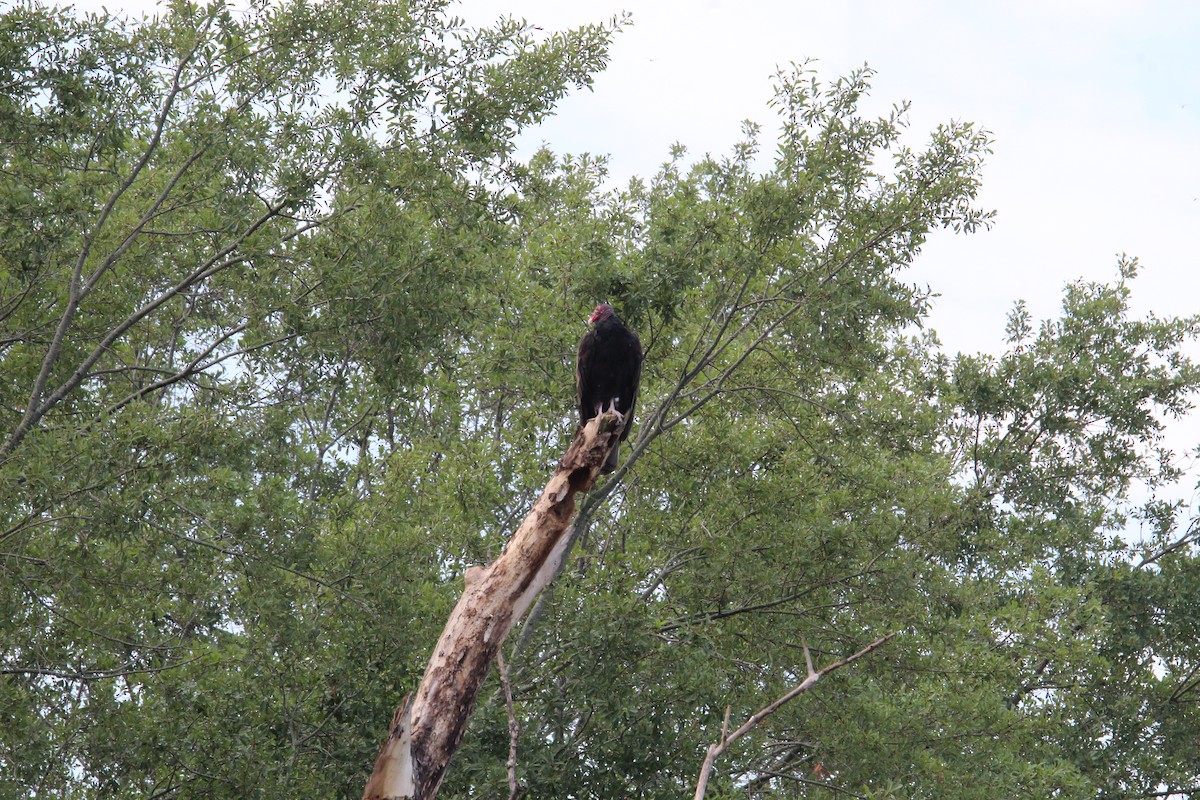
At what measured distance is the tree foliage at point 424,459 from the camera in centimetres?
823

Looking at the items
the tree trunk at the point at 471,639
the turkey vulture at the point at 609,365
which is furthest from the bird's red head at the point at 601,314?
the tree trunk at the point at 471,639

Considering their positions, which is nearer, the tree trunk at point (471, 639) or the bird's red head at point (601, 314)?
the tree trunk at point (471, 639)

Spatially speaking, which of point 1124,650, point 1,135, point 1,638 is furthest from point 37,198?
point 1124,650

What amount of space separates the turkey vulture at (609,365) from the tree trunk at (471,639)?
2700mm

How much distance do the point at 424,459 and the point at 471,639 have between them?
22.1 feet

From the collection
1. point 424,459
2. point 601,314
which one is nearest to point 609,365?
point 601,314

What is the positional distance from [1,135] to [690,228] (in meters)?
4.71

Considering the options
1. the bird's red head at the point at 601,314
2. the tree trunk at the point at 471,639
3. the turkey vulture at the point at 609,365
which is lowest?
the tree trunk at the point at 471,639

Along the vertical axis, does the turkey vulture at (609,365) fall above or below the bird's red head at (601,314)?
below

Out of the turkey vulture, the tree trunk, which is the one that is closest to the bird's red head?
the turkey vulture

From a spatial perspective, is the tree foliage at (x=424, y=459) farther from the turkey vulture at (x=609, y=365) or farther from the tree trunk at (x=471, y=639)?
the tree trunk at (x=471, y=639)

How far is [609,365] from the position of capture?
8.51m

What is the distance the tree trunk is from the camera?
4.50 metres

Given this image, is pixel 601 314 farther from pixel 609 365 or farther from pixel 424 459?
pixel 424 459
